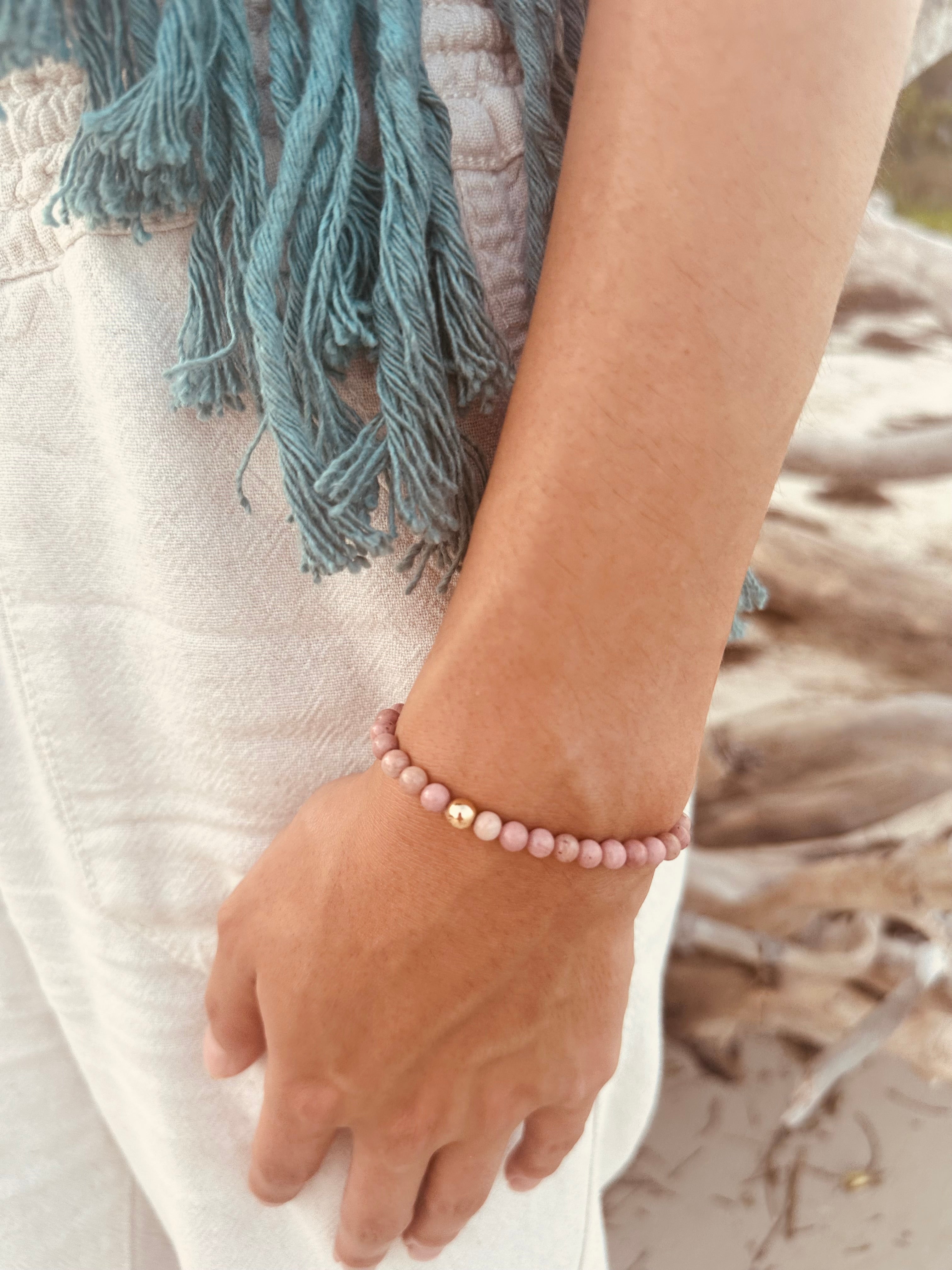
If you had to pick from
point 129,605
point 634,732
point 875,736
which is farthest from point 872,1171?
point 129,605

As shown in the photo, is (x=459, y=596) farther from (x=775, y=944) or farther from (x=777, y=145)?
(x=775, y=944)

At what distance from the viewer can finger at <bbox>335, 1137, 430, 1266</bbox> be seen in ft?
1.57

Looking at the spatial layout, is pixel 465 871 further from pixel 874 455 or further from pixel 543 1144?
pixel 874 455

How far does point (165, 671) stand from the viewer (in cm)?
52

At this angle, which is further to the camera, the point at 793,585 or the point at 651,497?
the point at 793,585

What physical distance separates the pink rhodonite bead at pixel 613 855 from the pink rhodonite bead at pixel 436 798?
0.08m

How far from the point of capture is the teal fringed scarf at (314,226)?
0.41 m

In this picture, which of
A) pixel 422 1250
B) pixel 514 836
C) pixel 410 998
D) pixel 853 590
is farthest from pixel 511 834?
pixel 853 590

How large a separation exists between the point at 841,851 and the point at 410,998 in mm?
988

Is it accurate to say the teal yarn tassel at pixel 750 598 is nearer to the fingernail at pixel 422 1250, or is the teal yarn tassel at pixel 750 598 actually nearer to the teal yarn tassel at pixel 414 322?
the teal yarn tassel at pixel 414 322

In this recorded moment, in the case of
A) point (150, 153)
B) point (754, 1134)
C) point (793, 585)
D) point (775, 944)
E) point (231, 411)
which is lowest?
point (754, 1134)

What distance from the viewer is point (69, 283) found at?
450mm

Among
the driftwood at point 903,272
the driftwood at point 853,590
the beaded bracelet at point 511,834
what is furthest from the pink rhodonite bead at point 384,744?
the driftwood at point 903,272

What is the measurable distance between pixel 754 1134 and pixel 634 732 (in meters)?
1.26
